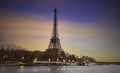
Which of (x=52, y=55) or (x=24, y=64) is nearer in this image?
(x=24, y=64)

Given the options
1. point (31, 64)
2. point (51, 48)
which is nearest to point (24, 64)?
point (31, 64)

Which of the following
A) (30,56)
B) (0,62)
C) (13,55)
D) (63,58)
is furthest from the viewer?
(63,58)

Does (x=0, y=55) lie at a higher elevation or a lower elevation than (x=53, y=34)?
lower

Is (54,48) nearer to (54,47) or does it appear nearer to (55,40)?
(54,47)

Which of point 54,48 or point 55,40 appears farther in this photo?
point 54,48

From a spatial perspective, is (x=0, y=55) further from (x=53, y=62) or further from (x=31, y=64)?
(x=53, y=62)

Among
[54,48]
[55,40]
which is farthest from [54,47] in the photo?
[55,40]

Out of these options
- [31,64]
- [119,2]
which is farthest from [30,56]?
[119,2]

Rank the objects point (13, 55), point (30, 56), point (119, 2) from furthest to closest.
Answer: point (30, 56), point (13, 55), point (119, 2)

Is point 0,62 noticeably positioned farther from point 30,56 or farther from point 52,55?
point 52,55
